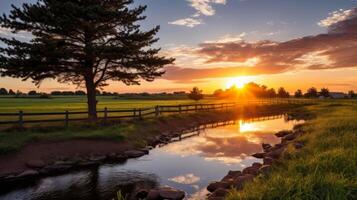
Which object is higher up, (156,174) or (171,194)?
(171,194)

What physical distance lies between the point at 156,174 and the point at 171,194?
12.3ft

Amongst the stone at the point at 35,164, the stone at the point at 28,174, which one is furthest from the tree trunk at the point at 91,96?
the stone at the point at 28,174

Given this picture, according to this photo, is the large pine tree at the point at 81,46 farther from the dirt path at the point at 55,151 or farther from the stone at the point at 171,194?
the stone at the point at 171,194

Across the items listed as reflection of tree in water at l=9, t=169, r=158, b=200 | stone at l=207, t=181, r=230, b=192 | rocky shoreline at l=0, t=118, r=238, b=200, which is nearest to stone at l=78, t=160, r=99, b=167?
rocky shoreline at l=0, t=118, r=238, b=200

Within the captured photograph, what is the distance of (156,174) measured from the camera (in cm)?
1503

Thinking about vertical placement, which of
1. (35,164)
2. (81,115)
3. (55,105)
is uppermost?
(55,105)

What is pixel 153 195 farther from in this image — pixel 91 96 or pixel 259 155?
pixel 91 96

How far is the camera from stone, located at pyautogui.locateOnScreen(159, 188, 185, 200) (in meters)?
11.2

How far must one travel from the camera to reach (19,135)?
18719mm

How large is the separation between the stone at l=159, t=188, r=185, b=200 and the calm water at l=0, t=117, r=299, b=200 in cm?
41

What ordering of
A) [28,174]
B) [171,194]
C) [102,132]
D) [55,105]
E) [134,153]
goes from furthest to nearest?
[55,105] < [102,132] < [134,153] < [28,174] < [171,194]

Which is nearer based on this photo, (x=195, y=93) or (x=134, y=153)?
(x=134, y=153)

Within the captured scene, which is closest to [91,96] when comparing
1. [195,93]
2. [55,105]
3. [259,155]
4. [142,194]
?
[259,155]

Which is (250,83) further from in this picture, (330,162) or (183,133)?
(330,162)
